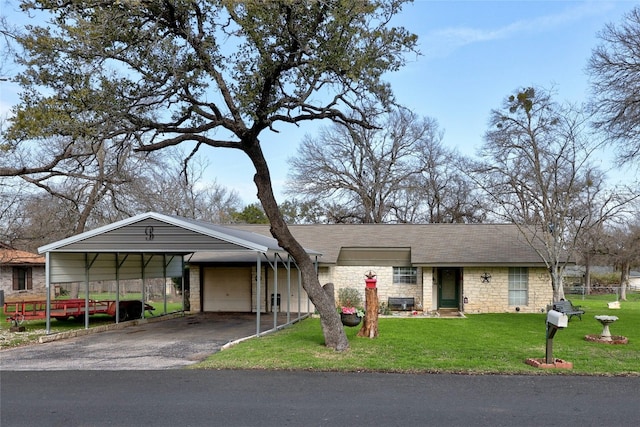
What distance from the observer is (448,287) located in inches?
866

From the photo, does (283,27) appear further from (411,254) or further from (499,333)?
(411,254)

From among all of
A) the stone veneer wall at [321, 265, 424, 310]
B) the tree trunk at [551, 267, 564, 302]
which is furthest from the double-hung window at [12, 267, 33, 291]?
the tree trunk at [551, 267, 564, 302]

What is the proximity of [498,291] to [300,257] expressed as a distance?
11768 millimetres

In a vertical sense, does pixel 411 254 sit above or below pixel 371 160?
below

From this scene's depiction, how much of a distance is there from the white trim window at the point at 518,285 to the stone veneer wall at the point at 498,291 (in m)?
0.13

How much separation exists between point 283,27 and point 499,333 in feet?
31.4

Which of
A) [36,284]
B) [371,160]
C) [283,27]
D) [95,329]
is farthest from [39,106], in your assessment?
Result: [371,160]

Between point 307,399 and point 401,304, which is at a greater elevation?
point 307,399

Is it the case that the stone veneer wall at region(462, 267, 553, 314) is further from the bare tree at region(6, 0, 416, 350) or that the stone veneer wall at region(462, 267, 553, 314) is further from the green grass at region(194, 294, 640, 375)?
the bare tree at region(6, 0, 416, 350)

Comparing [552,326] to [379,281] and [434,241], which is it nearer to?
[379,281]

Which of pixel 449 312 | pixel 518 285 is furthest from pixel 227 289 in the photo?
pixel 518 285

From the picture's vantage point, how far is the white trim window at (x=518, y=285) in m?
20.8

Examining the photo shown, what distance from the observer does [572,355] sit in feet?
34.9

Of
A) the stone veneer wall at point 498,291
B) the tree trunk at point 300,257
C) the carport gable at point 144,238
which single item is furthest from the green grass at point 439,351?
the stone veneer wall at point 498,291
